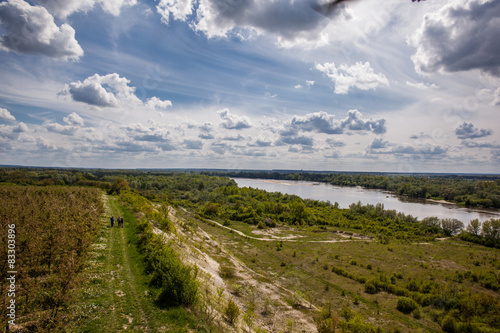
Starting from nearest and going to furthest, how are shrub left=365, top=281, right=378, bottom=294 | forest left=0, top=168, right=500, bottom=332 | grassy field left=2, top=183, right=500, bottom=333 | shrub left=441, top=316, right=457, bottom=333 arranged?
grassy field left=2, top=183, right=500, bottom=333
forest left=0, top=168, right=500, bottom=332
shrub left=441, top=316, right=457, bottom=333
shrub left=365, top=281, right=378, bottom=294

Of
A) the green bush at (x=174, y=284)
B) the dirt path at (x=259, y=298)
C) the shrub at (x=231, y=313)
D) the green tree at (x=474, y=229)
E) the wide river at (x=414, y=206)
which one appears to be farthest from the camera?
the wide river at (x=414, y=206)

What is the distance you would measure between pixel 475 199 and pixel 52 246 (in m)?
137

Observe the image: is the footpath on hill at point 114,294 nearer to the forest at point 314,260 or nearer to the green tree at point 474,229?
the forest at point 314,260

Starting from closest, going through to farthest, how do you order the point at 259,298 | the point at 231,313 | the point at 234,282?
the point at 231,313 → the point at 259,298 → the point at 234,282

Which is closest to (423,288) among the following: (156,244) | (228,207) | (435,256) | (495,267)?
(435,256)

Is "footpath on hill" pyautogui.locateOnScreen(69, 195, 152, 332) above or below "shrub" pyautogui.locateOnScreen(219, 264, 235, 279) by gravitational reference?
above

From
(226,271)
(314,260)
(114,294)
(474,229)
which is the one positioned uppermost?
(114,294)

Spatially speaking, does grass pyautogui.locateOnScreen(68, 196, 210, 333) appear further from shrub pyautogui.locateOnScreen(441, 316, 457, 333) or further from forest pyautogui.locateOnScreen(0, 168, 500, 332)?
shrub pyautogui.locateOnScreen(441, 316, 457, 333)

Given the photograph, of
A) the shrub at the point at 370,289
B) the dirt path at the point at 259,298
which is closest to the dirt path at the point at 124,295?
the dirt path at the point at 259,298

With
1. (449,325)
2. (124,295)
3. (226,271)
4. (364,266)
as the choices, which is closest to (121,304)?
(124,295)

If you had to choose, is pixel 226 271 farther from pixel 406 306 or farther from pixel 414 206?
pixel 414 206

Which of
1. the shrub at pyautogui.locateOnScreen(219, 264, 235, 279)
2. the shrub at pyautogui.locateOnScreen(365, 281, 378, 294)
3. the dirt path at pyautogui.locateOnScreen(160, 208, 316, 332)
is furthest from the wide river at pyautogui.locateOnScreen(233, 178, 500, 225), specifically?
the shrub at pyautogui.locateOnScreen(219, 264, 235, 279)

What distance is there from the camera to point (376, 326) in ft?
59.5

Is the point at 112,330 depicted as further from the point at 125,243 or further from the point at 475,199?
the point at 475,199
